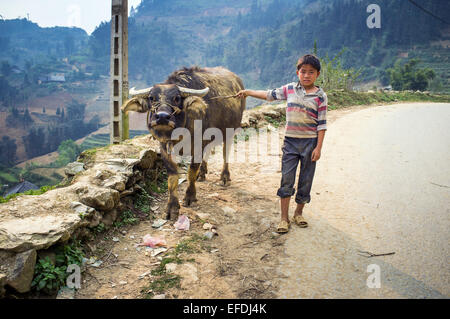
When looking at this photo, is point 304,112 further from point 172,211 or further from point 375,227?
point 172,211

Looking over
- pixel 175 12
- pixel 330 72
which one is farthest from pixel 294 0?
pixel 330 72

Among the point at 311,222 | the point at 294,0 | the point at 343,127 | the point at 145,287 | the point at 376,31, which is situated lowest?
the point at 145,287

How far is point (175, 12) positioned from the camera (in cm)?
17800

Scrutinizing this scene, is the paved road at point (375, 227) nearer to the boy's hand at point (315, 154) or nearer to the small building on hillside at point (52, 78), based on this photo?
the boy's hand at point (315, 154)

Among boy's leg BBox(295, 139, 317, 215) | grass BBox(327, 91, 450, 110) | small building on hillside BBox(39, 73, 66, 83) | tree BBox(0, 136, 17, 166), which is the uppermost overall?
small building on hillside BBox(39, 73, 66, 83)

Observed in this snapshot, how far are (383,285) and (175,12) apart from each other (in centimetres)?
20016

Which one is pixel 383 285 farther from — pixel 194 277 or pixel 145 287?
pixel 145 287

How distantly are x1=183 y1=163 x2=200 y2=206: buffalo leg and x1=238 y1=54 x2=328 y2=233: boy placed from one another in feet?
4.55

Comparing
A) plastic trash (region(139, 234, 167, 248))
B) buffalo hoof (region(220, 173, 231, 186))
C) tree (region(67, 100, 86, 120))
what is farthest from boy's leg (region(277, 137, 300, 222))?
tree (region(67, 100, 86, 120))

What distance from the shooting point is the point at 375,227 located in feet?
11.6

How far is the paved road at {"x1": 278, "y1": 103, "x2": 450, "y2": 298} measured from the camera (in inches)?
101

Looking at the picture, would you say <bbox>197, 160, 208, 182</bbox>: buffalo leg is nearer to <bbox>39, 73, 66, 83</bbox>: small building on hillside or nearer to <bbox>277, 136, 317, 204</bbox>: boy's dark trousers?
<bbox>277, 136, 317, 204</bbox>: boy's dark trousers

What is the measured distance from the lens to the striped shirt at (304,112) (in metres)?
3.16

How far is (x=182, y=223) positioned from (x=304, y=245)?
4.95ft
